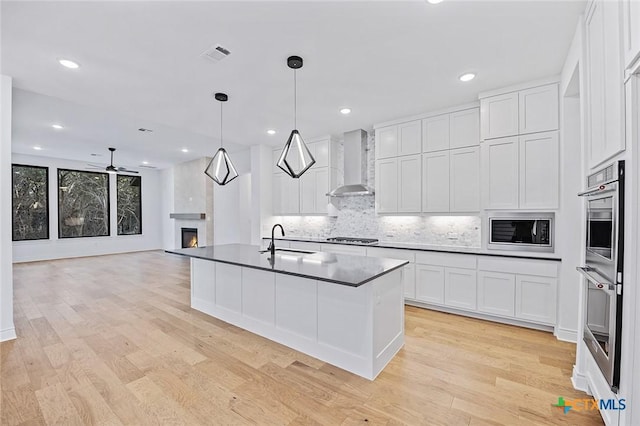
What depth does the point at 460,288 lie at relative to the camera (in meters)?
3.62

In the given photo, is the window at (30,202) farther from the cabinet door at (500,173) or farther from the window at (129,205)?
the cabinet door at (500,173)

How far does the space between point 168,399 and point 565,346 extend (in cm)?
367

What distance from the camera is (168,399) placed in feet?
6.68

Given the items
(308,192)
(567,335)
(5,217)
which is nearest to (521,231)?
(567,335)

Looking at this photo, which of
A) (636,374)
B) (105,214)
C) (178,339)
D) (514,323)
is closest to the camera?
(636,374)

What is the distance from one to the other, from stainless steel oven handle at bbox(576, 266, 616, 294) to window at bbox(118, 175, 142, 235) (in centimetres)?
1125

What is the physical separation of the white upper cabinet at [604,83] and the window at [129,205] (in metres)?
11.3

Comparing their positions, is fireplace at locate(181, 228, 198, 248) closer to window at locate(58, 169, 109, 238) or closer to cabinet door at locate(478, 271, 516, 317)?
window at locate(58, 169, 109, 238)

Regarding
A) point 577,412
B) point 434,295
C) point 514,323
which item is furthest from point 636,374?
point 434,295

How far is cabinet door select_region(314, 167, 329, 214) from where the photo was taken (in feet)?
18.1

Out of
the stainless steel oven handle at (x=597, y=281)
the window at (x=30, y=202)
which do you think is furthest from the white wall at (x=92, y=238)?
the stainless steel oven handle at (x=597, y=281)

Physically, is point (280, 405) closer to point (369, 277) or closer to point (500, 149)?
point (369, 277)

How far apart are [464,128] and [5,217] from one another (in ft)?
18.3

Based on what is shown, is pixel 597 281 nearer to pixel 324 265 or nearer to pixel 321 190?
pixel 324 265
